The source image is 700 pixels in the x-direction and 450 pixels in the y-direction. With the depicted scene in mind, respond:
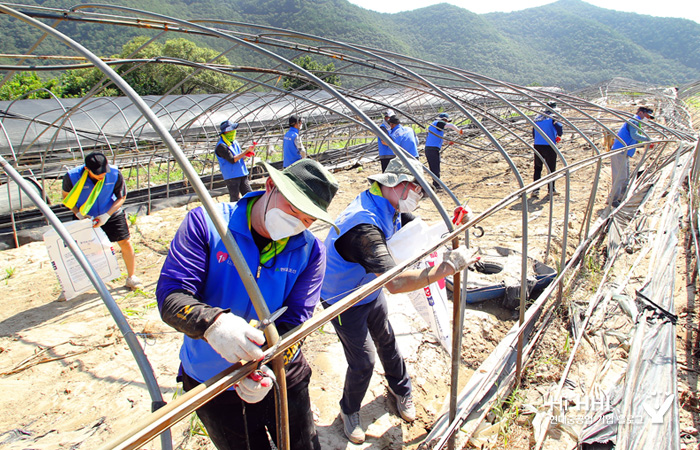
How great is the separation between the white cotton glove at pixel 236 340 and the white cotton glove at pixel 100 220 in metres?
3.58

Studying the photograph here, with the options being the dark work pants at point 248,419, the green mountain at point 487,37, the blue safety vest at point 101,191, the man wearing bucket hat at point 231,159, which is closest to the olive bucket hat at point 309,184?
the dark work pants at point 248,419

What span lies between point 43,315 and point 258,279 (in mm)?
3899

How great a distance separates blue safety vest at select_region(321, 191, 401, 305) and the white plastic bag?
3.6 inches

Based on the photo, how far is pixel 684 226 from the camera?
16.3 feet

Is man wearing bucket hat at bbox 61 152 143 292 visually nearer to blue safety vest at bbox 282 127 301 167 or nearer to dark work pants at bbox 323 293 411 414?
dark work pants at bbox 323 293 411 414

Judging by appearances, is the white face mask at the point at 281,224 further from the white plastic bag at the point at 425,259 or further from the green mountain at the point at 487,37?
the green mountain at the point at 487,37

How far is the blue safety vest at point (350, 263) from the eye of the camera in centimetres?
211

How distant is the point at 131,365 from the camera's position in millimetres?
3168

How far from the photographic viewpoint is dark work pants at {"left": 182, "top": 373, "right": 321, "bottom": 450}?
146 cm

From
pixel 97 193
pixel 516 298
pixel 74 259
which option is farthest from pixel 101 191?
pixel 516 298

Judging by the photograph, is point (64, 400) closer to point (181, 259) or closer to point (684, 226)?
point (181, 259)

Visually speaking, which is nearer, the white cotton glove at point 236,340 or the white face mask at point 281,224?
the white cotton glove at point 236,340

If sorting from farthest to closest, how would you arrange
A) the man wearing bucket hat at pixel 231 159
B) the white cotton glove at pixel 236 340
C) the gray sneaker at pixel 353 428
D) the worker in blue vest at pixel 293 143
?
the worker in blue vest at pixel 293 143, the man wearing bucket hat at pixel 231 159, the gray sneaker at pixel 353 428, the white cotton glove at pixel 236 340

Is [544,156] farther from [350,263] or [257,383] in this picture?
[257,383]
